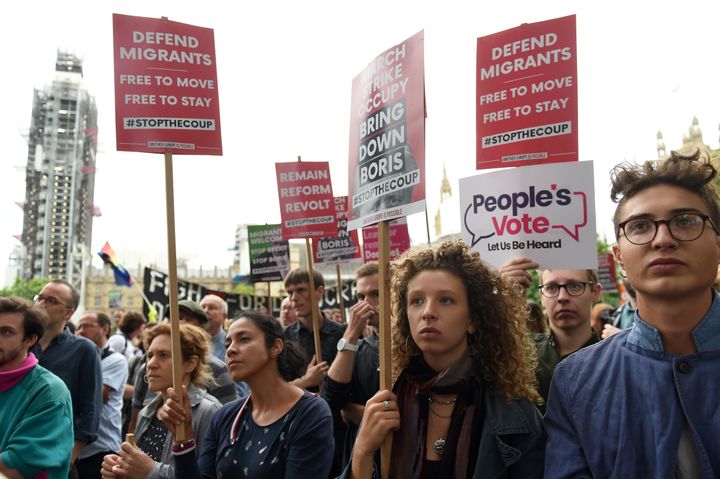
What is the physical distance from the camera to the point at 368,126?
10.7 ft

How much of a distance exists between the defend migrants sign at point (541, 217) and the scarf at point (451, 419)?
1427mm

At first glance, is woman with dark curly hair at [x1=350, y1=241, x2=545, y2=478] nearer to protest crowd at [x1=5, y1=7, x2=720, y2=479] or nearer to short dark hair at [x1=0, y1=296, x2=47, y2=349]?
protest crowd at [x1=5, y1=7, x2=720, y2=479]

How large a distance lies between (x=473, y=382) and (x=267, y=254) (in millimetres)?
7957

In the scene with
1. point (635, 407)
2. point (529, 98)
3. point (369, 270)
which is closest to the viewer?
point (635, 407)

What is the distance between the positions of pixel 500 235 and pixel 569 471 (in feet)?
6.83

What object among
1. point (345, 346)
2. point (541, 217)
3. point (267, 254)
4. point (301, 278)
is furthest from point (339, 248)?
point (541, 217)

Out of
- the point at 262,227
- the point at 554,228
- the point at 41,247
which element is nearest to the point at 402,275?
the point at 554,228

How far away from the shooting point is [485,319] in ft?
9.32

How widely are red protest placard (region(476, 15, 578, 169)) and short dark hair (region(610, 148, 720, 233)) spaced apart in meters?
1.90

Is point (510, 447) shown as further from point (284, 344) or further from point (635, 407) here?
point (284, 344)

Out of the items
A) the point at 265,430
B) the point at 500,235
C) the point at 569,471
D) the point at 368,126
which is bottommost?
the point at 265,430

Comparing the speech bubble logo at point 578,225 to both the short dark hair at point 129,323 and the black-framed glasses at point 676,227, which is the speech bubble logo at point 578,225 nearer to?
the black-framed glasses at point 676,227

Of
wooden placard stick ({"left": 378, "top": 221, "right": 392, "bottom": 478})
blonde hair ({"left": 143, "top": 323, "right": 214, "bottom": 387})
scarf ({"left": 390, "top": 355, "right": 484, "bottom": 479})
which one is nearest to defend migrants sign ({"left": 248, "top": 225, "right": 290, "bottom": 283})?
blonde hair ({"left": 143, "top": 323, "right": 214, "bottom": 387})

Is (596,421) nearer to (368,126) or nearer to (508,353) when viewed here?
(508,353)
